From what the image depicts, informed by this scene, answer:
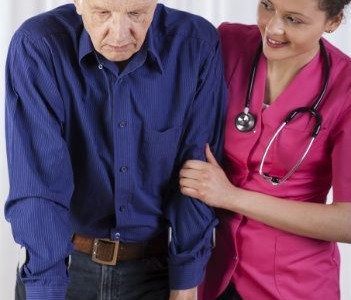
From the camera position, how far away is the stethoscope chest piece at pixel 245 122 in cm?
154

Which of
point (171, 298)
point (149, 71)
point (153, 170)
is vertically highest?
point (149, 71)

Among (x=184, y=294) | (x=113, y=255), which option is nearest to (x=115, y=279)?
(x=113, y=255)

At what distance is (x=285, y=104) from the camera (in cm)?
154

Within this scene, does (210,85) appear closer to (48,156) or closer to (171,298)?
(48,156)

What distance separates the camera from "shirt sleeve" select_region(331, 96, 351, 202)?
1472 millimetres

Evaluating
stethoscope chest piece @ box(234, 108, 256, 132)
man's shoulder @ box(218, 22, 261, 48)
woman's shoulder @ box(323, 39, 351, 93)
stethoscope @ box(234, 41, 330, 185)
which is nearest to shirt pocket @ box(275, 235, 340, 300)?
stethoscope @ box(234, 41, 330, 185)

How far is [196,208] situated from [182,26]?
42cm

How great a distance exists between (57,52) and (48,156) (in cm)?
22

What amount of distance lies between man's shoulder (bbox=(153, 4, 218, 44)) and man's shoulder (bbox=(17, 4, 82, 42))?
18 centimetres

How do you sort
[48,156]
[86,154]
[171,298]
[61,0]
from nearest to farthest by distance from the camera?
1. [48,156]
2. [86,154]
3. [171,298]
4. [61,0]

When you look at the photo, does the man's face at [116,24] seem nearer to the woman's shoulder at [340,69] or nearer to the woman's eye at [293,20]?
the woman's eye at [293,20]

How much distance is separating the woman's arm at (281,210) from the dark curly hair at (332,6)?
414 mm

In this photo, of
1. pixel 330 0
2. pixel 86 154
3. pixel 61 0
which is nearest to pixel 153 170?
pixel 86 154

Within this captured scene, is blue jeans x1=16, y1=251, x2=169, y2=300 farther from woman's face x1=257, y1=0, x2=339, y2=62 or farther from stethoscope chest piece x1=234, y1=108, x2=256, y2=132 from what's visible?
woman's face x1=257, y1=0, x2=339, y2=62
